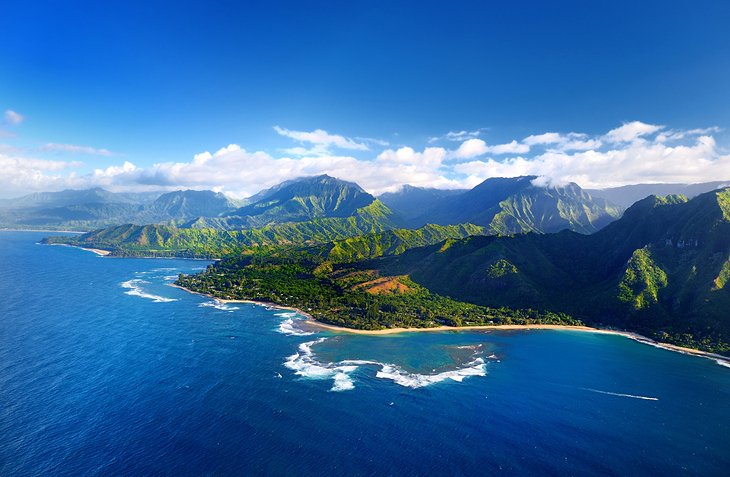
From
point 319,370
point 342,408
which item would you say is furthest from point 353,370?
point 342,408

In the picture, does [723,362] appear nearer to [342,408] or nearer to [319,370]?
[342,408]

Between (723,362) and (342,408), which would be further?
(723,362)

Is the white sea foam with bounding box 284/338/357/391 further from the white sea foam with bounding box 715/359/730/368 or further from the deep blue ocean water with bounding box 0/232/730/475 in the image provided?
the white sea foam with bounding box 715/359/730/368

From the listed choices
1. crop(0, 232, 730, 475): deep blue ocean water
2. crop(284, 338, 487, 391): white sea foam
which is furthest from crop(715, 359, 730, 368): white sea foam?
crop(284, 338, 487, 391): white sea foam

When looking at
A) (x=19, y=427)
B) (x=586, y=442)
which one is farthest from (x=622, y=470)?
(x=19, y=427)

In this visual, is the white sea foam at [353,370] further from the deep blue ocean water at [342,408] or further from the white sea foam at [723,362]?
the white sea foam at [723,362]

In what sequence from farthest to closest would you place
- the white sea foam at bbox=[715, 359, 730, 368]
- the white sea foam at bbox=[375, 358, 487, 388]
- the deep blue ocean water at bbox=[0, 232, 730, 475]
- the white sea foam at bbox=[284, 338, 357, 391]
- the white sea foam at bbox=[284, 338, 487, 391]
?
1. the white sea foam at bbox=[715, 359, 730, 368]
2. the white sea foam at bbox=[375, 358, 487, 388]
3. the white sea foam at bbox=[284, 338, 487, 391]
4. the white sea foam at bbox=[284, 338, 357, 391]
5. the deep blue ocean water at bbox=[0, 232, 730, 475]
